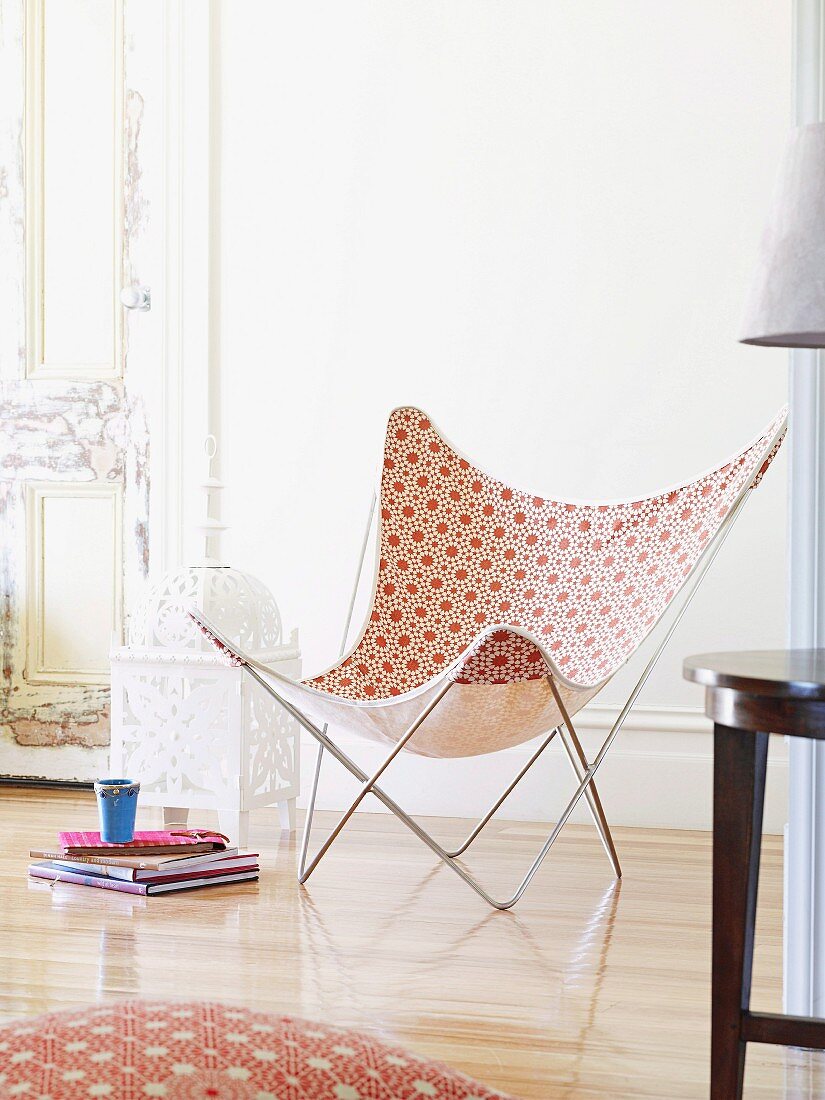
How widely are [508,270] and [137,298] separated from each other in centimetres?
93

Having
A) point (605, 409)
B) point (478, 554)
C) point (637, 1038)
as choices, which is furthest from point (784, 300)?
point (605, 409)

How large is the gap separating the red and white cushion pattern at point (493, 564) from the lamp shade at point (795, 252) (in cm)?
107

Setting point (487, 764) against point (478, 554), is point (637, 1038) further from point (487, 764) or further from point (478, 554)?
point (487, 764)

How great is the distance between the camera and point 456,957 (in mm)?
2004

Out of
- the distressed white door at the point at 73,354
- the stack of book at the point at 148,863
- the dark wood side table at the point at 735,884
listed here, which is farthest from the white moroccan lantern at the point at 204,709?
the dark wood side table at the point at 735,884

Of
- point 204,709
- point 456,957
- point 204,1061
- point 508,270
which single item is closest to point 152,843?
point 204,709

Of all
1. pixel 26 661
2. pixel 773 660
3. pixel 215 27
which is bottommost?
pixel 26 661

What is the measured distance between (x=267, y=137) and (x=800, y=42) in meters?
1.89

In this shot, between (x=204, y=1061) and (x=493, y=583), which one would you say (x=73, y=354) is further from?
(x=204, y=1061)

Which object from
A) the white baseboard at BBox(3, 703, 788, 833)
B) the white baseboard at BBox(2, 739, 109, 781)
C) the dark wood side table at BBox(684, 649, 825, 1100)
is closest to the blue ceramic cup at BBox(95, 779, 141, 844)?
the white baseboard at BBox(3, 703, 788, 833)

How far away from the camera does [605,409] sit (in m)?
3.06

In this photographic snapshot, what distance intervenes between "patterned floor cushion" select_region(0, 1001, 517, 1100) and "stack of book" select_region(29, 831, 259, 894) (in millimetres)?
1649

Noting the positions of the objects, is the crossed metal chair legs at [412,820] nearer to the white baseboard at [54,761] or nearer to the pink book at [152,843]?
the pink book at [152,843]

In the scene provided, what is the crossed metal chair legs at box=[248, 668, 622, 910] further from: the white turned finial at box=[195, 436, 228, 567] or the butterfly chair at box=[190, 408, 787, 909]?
the white turned finial at box=[195, 436, 228, 567]
